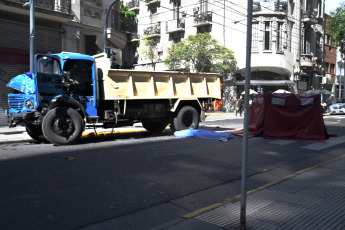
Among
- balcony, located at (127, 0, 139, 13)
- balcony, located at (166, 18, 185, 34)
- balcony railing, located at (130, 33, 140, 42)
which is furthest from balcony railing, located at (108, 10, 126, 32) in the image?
balcony, located at (127, 0, 139, 13)

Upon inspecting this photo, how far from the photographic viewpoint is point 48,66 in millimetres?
9594

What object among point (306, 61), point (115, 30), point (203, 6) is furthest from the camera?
point (306, 61)

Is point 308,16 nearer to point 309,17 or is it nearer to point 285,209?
point 309,17

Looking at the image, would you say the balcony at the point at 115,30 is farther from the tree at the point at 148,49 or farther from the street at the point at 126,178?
the tree at the point at 148,49

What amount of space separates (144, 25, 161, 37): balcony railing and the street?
30198 mm

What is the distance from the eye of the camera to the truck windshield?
31.0ft

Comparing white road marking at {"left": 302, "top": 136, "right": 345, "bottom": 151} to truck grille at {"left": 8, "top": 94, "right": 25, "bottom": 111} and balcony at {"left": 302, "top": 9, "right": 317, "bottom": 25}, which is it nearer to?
truck grille at {"left": 8, "top": 94, "right": 25, "bottom": 111}

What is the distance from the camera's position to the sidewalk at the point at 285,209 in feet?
12.2

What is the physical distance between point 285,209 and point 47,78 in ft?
25.4

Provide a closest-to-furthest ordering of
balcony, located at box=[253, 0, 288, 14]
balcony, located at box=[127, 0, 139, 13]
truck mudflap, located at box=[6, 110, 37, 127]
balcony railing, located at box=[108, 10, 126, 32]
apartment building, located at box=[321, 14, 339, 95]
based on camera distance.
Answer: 1. truck mudflap, located at box=[6, 110, 37, 127]
2. balcony railing, located at box=[108, 10, 126, 32]
3. balcony, located at box=[253, 0, 288, 14]
4. balcony, located at box=[127, 0, 139, 13]
5. apartment building, located at box=[321, 14, 339, 95]

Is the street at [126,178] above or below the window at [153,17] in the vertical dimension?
below

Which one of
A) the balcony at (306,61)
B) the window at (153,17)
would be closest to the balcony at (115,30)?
the window at (153,17)

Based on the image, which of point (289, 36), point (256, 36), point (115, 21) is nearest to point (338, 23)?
point (289, 36)

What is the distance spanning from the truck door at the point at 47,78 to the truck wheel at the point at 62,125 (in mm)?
596
